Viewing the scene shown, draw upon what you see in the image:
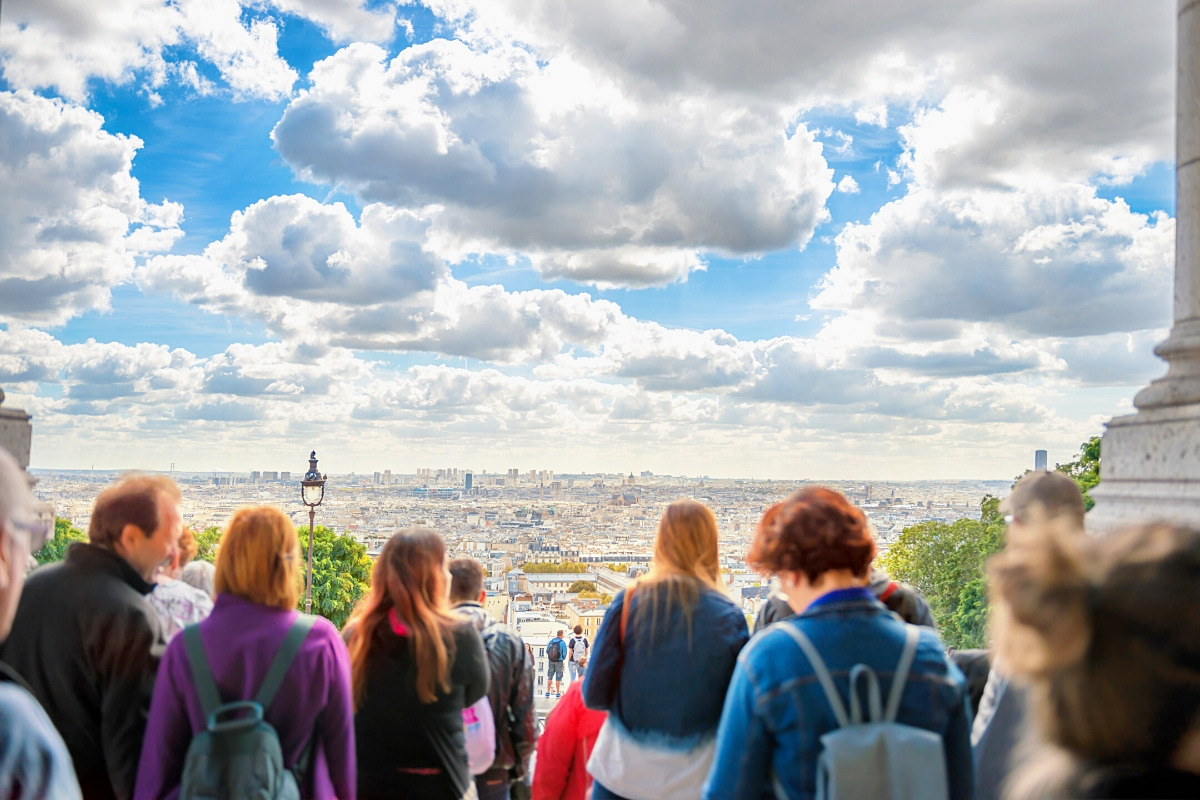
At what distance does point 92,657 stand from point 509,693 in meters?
1.48

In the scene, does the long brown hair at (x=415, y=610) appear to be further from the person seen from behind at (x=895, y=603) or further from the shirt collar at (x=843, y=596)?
the shirt collar at (x=843, y=596)

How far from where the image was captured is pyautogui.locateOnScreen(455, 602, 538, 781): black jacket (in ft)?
10.6

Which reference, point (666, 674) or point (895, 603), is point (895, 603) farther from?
point (666, 674)

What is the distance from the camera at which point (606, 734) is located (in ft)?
9.12

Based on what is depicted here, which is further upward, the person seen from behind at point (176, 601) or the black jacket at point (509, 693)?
the person seen from behind at point (176, 601)

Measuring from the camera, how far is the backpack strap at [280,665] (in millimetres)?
2330

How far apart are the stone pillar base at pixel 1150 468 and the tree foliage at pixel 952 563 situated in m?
17.8

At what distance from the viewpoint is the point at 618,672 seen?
2.76 metres

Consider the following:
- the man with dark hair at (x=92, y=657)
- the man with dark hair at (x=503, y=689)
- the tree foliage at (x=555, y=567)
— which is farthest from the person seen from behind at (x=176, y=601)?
the tree foliage at (x=555, y=567)

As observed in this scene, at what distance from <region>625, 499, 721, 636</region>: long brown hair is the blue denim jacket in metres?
0.84

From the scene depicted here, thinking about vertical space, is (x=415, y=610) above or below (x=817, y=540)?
below

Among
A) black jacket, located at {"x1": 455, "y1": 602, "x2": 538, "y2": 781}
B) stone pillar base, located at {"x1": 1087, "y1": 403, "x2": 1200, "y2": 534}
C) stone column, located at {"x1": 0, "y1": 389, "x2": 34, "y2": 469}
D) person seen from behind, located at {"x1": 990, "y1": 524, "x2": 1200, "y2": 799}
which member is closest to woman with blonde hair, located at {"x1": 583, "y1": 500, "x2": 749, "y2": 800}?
black jacket, located at {"x1": 455, "y1": 602, "x2": 538, "y2": 781}

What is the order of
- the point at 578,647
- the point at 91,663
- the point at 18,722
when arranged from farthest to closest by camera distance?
the point at 578,647 < the point at 91,663 < the point at 18,722

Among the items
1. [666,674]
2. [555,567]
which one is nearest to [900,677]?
[666,674]
